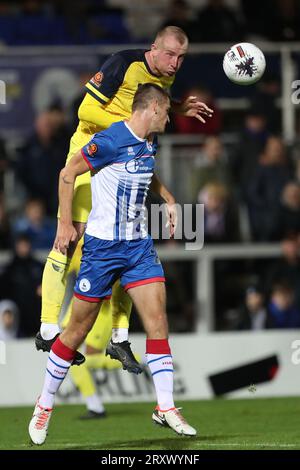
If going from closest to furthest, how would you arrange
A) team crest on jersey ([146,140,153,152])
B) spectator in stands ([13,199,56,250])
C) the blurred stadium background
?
team crest on jersey ([146,140,153,152])
the blurred stadium background
spectator in stands ([13,199,56,250])

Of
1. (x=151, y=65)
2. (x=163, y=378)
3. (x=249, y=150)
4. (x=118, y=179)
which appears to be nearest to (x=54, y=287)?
(x=118, y=179)

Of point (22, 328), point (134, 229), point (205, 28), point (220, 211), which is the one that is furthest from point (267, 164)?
point (134, 229)

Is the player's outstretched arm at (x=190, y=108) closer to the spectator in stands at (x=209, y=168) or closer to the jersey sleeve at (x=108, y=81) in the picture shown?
the jersey sleeve at (x=108, y=81)

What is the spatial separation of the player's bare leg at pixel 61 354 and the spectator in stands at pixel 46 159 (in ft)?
23.4

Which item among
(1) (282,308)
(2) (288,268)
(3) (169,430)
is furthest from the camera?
(2) (288,268)

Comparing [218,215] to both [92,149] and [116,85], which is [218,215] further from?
[92,149]

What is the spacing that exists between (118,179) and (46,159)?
7.17m

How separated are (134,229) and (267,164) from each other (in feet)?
24.8

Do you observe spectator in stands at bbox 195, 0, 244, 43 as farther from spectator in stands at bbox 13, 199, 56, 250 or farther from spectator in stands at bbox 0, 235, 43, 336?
spectator in stands at bbox 0, 235, 43, 336

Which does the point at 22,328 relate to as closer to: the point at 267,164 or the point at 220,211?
the point at 220,211

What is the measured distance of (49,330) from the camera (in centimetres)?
965

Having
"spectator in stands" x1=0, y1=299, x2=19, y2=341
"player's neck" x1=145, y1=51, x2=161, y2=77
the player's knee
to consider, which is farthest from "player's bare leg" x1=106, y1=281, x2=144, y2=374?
"spectator in stands" x1=0, y1=299, x2=19, y2=341

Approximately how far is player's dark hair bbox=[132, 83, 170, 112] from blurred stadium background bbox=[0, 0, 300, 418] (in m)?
5.48

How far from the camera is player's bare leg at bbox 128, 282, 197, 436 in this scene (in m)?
8.82
